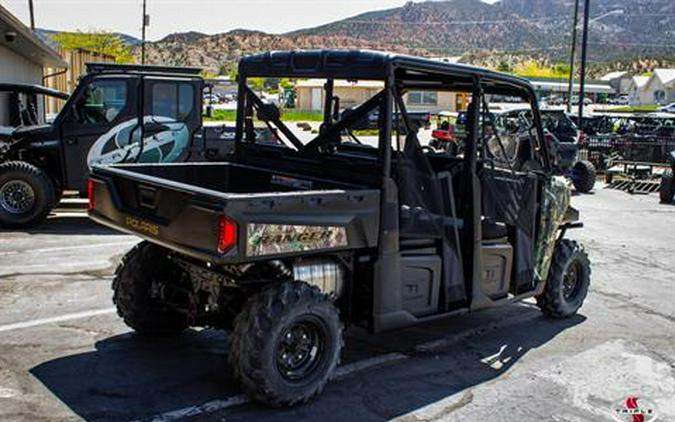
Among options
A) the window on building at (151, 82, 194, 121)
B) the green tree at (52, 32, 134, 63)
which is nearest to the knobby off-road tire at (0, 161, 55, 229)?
the window on building at (151, 82, 194, 121)

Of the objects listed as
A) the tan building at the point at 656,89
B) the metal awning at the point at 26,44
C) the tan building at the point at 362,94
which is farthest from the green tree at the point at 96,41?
the tan building at the point at 656,89

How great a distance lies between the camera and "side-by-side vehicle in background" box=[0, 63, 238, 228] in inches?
448

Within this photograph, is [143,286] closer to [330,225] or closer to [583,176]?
[330,225]

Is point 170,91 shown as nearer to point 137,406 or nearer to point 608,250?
point 608,250

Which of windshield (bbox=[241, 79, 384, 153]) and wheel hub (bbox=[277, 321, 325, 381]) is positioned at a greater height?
windshield (bbox=[241, 79, 384, 153])

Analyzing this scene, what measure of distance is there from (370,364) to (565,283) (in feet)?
8.68

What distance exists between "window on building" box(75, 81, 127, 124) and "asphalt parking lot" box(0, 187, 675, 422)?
3.21 m

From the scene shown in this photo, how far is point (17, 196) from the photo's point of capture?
11.4m

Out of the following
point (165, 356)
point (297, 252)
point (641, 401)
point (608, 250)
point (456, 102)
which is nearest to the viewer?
point (297, 252)

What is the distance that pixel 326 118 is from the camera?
6531 millimetres

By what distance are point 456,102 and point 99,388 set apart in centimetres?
394

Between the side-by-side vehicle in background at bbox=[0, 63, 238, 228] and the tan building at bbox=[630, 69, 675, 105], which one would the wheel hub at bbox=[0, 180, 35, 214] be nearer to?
the side-by-side vehicle in background at bbox=[0, 63, 238, 228]

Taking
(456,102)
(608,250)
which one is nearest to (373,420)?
(456,102)
